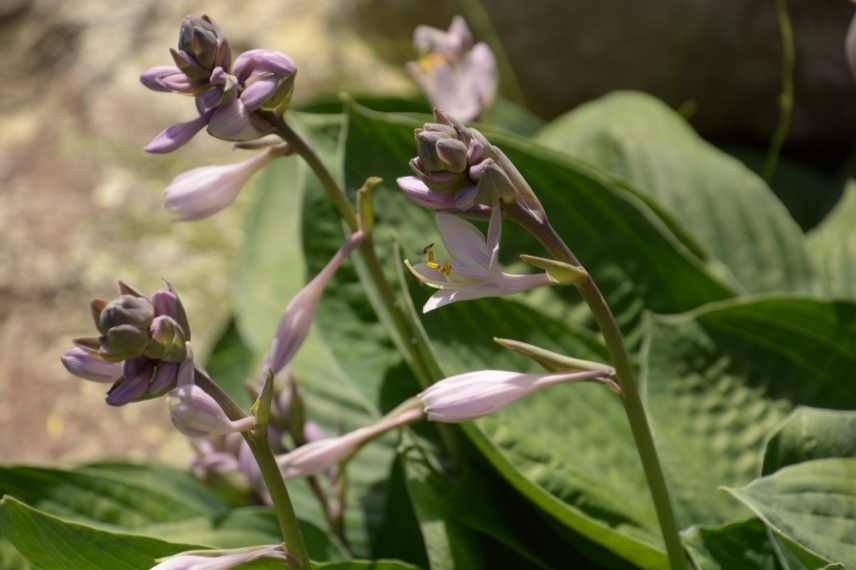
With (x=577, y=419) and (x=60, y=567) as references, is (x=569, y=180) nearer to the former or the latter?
(x=577, y=419)

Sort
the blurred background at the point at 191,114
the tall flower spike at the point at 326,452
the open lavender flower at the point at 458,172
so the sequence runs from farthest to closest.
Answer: the blurred background at the point at 191,114
the tall flower spike at the point at 326,452
the open lavender flower at the point at 458,172

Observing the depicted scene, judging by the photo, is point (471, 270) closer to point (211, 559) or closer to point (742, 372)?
point (211, 559)

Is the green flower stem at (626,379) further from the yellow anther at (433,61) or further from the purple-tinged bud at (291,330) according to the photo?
the yellow anther at (433,61)


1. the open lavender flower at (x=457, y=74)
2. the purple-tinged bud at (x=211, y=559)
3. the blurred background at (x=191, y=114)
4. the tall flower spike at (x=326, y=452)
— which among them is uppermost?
the open lavender flower at (x=457, y=74)

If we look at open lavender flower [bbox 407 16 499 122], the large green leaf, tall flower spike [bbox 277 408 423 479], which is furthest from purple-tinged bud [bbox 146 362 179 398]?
open lavender flower [bbox 407 16 499 122]

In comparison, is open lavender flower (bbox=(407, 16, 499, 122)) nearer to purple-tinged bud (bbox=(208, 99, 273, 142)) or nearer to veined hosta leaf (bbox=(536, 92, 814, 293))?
veined hosta leaf (bbox=(536, 92, 814, 293))

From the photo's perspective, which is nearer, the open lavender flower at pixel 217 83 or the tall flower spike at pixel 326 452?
the open lavender flower at pixel 217 83

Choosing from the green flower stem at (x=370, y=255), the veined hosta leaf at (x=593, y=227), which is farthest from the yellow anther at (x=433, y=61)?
the green flower stem at (x=370, y=255)
